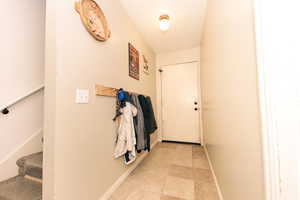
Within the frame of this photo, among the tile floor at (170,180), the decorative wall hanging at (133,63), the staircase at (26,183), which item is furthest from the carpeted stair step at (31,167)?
the decorative wall hanging at (133,63)

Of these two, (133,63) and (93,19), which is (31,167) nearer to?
(93,19)

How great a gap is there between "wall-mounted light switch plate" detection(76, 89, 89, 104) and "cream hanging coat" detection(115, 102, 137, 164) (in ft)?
1.60

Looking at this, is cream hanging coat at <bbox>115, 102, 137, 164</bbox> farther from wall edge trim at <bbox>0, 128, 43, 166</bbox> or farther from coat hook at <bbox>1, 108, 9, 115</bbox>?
coat hook at <bbox>1, 108, 9, 115</bbox>

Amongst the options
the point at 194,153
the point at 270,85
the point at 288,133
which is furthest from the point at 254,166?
the point at 194,153

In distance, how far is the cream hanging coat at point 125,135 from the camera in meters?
1.39

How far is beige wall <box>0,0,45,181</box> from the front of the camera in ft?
3.90

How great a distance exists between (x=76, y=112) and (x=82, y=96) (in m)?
0.14

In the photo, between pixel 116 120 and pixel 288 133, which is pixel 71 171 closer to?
pixel 116 120

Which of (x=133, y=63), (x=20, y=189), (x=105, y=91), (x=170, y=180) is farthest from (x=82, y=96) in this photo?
(x=170, y=180)

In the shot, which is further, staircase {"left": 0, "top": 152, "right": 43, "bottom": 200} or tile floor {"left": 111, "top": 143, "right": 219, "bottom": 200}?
tile floor {"left": 111, "top": 143, "right": 219, "bottom": 200}

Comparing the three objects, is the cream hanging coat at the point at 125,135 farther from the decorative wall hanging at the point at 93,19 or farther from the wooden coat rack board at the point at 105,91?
the decorative wall hanging at the point at 93,19

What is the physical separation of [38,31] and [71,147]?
1657mm

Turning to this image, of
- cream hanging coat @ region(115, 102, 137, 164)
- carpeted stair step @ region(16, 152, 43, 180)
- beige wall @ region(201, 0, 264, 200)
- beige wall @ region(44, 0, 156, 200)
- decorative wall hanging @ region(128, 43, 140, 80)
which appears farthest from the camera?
decorative wall hanging @ region(128, 43, 140, 80)

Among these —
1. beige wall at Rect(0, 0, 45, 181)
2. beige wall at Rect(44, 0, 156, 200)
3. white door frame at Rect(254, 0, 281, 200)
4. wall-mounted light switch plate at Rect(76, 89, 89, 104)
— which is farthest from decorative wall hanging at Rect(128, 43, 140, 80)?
white door frame at Rect(254, 0, 281, 200)
